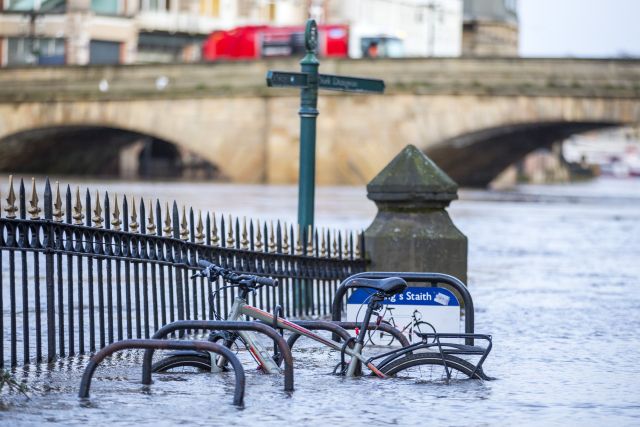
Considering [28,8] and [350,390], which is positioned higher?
[28,8]

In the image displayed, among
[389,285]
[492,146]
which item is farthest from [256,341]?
[492,146]

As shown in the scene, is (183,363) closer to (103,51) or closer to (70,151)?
(70,151)

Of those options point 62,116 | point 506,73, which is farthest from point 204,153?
point 506,73

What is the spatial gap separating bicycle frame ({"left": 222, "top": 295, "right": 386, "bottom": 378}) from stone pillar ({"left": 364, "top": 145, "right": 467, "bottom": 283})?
13.0ft

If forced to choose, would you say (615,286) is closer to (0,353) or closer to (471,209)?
(0,353)

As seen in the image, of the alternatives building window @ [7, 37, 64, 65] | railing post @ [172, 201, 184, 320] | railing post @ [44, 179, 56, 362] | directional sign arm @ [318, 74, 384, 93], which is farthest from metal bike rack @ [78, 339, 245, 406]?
building window @ [7, 37, 64, 65]

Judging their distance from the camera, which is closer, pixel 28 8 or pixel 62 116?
pixel 62 116

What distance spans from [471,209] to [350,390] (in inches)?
1115

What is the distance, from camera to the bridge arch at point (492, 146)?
52.1 metres

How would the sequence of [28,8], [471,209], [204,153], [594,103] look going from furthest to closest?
[28,8] → [204,153] → [594,103] → [471,209]

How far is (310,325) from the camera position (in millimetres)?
9359

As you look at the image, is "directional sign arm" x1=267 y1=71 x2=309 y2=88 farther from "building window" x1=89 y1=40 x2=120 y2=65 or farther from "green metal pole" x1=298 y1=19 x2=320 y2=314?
"building window" x1=89 y1=40 x2=120 y2=65

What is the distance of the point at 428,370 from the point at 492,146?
4567cm

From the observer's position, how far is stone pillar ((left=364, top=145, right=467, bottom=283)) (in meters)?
13.2
